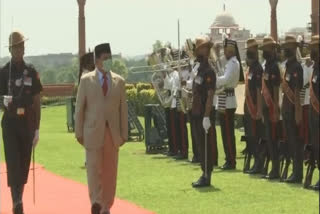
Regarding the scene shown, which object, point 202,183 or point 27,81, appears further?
point 202,183

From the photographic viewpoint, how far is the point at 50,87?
50.2 meters

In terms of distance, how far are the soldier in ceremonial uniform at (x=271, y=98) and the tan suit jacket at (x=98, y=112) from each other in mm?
3312

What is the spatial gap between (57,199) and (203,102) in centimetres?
230

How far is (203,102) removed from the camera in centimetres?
1022

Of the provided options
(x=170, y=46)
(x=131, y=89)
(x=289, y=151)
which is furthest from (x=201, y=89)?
(x=131, y=89)

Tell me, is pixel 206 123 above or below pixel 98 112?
below

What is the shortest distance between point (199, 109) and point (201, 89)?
267 mm

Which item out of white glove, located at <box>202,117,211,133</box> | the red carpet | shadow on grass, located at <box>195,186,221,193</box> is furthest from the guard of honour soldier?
the red carpet

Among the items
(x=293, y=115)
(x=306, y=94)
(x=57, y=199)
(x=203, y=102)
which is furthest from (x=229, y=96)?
(x=57, y=199)

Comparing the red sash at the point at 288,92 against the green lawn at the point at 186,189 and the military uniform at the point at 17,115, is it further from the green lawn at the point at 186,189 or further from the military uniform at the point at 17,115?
the military uniform at the point at 17,115

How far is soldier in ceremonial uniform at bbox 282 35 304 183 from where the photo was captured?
973 cm

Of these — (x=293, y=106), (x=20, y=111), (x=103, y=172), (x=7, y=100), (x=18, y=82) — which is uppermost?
(x=18, y=82)

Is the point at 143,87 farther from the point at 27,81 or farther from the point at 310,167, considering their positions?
the point at 27,81

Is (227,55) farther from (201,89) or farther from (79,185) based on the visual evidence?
(79,185)
